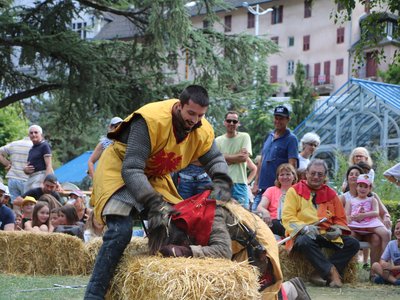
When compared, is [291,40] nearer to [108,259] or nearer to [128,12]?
[128,12]

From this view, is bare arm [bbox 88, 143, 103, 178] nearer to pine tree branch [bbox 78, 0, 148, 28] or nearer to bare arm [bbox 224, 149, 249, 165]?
bare arm [bbox 224, 149, 249, 165]

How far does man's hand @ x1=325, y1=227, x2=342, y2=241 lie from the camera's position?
8.67m

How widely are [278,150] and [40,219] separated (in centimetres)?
341

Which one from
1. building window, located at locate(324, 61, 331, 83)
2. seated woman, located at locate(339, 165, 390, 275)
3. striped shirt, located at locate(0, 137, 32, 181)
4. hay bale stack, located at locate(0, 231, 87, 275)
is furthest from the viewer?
building window, located at locate(324, 61, 331, 83)

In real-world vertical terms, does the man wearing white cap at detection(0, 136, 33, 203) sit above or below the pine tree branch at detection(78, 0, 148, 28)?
below

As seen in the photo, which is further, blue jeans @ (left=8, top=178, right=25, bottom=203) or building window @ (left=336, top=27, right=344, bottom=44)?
building window @ (left=336, top=27, right=344, bottom=44)

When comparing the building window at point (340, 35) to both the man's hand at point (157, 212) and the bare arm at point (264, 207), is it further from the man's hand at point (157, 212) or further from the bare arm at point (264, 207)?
the man's hand at point (157, 212)

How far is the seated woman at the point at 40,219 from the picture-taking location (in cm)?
1083

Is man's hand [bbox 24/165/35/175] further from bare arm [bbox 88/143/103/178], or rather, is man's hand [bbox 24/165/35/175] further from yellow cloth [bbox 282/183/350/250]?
yellow cloth [bbox 282/183/350/250]

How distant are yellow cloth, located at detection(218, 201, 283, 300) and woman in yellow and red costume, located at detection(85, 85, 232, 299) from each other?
133 millimetres

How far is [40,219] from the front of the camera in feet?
35.8

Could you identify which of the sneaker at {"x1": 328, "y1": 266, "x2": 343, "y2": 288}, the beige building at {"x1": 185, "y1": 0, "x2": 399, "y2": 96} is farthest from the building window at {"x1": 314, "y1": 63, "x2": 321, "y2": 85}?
the sneaker at {"x1": 328, "y1": 266, "x2": 343, "y2": 288}

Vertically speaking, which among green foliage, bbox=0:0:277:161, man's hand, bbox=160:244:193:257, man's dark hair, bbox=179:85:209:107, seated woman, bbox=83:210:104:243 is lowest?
seated woman, bbox=83:210:104:243

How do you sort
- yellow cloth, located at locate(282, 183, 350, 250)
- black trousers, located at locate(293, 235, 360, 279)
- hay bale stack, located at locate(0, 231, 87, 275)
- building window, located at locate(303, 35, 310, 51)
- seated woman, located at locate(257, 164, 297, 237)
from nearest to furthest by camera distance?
black trousers, located at locate(293, 235, 360, 279) → yellow cloth, located at locate(282, 183, 350, 250) → hay bale stack, located at locate(0, 231, 87, 275) → seated woman, located at locate(257, 164, 297, 237) → building window, located at locate(303, 35, 310, 51)
